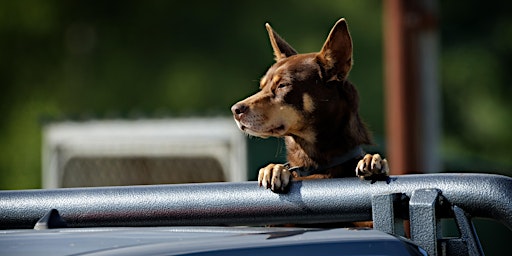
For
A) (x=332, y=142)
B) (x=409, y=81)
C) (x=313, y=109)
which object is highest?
(x=409, y=81)

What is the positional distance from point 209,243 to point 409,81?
361 inches

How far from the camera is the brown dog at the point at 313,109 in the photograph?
4793 millimetres

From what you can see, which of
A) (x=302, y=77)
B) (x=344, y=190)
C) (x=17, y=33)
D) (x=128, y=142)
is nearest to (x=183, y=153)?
(x=128, y=142)

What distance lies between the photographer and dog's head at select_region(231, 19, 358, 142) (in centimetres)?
495

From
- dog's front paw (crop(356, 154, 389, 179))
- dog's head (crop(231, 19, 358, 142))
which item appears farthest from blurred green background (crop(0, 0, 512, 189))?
dog's front paw (crop(356, 154, 389, 179))

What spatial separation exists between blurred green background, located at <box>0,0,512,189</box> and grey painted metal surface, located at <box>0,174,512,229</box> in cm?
2189

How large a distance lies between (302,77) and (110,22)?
24.8 m

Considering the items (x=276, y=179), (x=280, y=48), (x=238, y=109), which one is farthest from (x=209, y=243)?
(x=280, y=48)

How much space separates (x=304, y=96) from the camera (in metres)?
5.14

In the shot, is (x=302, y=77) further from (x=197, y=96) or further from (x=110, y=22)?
(x=110, y=22)

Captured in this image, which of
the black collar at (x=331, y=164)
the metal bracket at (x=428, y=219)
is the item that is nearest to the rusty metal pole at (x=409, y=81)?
the black collar at (x=331, y=164)

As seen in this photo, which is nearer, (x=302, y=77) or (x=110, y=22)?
(x=302, y=77)

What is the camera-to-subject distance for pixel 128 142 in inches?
488

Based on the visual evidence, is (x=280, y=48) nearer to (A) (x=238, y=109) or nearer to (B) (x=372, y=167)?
(A) (x=238, y=109)
